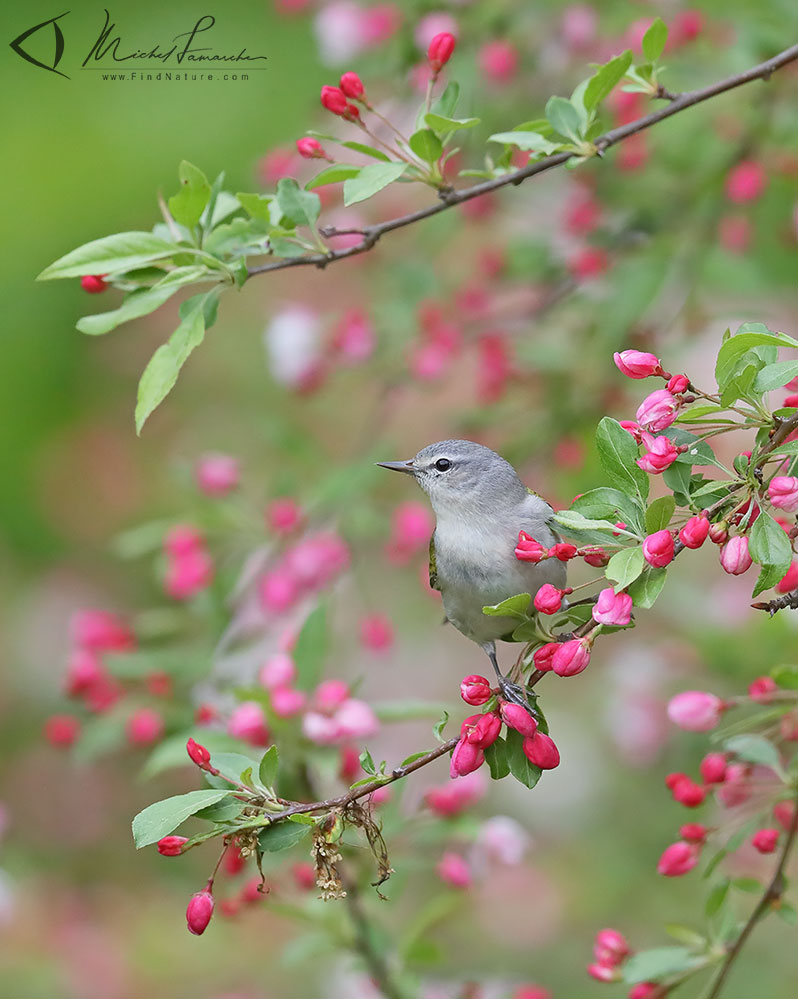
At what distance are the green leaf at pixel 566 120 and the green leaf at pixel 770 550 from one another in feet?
2.30

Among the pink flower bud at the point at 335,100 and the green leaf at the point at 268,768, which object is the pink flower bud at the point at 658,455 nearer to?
the green leaf at the point at 268,768

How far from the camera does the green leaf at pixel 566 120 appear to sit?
1.68 m

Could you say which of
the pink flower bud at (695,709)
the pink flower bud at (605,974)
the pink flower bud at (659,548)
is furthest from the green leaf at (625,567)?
the pink flower bud at (605,974)

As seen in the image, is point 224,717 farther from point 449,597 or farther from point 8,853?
point 8,853

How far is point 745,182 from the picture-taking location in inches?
124

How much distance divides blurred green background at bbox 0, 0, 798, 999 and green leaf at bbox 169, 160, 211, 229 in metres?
1.57

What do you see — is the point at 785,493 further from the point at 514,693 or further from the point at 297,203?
the point at 297,203

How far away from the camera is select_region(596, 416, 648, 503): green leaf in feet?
4.66

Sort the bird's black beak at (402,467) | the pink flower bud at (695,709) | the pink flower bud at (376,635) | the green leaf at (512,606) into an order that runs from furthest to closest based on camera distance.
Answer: the pink flower bud at (376,635) < the bird's black beak at (402,467) < the pink flower bud at (695,709) < the green leaf at (512,606)

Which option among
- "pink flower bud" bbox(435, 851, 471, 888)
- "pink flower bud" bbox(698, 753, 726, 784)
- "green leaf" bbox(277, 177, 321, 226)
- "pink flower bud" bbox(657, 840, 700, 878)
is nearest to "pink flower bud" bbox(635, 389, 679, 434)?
"green leaf" bbox(277, 177, 321, 226)

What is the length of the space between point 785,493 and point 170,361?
2.79 feet

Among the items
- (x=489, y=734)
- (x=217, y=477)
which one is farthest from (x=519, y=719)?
(x=217, y=477)

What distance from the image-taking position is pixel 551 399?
3.40m

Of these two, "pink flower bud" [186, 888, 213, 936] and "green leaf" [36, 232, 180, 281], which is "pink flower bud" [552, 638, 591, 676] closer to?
"pink flower bud" [186, 888, 213, 936]
